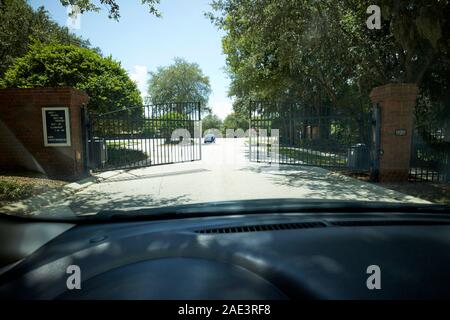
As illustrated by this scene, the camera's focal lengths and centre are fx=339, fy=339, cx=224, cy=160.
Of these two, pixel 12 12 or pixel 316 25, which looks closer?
pixel 316 25

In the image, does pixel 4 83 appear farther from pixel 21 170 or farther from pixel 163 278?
pixel 163 278

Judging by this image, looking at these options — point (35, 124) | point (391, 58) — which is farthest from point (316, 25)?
point (35, 124)

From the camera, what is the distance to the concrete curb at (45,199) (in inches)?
249

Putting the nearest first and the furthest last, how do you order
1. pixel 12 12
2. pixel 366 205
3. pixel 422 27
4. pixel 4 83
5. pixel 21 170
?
pixel 366 205
pixel 422 27
pixel 21 170
pixel 4 83
pixel 12 12

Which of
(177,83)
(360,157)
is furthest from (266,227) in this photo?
(177,83)

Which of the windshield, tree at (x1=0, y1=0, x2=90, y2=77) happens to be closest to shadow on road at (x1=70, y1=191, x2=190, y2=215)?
the windshield

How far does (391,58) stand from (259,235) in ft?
57.0

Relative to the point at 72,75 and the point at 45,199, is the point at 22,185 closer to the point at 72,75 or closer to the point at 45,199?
the point at 45,199

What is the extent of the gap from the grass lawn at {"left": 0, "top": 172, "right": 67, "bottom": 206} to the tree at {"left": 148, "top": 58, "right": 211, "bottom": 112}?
54.2 metres

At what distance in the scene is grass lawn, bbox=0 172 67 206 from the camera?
721 centimetres

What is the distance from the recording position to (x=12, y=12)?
76.2ft

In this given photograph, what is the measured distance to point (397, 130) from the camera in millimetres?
10133

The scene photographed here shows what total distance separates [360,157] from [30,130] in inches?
445

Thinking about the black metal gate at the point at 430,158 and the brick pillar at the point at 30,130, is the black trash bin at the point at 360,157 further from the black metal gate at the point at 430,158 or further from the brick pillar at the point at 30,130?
the brick pillar at the point at 30,130
